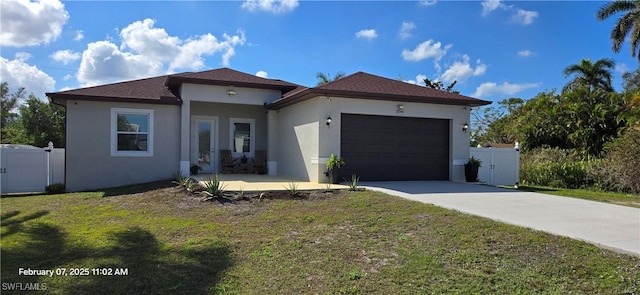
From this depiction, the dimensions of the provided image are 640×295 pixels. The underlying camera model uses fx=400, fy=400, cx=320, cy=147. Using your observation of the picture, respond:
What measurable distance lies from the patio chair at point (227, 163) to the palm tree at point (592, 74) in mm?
26680

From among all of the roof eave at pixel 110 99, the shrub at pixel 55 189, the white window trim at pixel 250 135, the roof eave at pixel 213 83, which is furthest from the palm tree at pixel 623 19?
the shrub at pixel 55 189

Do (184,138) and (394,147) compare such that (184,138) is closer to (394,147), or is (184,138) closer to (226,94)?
(226,94)

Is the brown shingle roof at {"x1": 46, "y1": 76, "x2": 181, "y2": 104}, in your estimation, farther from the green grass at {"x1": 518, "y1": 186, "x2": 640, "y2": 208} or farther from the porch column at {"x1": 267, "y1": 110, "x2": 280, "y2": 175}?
the green grass at {"x1": 518, "y1": 186, "x2": 640, "y2": 208}

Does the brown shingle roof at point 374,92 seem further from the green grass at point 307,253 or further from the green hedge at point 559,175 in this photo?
the green hedge at point 559,175

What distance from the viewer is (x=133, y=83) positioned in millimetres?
15180

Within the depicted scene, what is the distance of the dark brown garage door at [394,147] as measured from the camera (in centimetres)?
1245

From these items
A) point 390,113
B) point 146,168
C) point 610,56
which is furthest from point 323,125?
point 610,56

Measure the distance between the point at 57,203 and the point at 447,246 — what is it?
9.33 meters

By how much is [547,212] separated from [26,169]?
1531 cm

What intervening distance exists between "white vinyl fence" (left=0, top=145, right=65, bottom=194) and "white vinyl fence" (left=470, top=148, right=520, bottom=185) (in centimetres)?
1556

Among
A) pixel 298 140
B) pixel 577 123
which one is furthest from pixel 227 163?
pixel 577 123

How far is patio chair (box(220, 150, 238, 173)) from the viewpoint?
1591 centimetres

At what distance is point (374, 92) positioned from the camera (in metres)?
12.3

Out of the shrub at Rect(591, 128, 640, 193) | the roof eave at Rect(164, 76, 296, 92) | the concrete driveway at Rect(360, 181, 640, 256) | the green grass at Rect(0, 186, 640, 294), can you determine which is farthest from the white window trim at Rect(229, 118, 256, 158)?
the shrub at Rect(591, 128, 640, 193)
